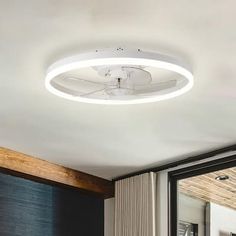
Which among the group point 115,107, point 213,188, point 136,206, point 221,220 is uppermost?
point 115,107

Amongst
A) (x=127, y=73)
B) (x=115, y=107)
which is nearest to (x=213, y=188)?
(x=115, y=107)

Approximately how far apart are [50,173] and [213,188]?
51.3 inches

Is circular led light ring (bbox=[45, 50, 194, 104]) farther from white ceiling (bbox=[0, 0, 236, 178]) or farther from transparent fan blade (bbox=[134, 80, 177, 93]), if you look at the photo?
transparent fan blade (bbox=[134, 80, 177, 93])

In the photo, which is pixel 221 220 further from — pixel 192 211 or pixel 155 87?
pixel 155 87

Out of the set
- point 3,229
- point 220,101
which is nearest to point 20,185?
point 3,229

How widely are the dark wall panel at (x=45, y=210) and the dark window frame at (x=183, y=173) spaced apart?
2.47 ft

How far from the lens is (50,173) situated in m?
4.43

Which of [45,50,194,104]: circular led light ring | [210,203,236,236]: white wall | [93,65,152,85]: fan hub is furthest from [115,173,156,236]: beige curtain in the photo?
[45,50,194,104]: circular led light ring

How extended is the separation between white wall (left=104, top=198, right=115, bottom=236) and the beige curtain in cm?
17

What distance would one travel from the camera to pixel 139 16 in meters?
2.21

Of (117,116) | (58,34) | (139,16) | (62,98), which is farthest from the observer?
(117,116)

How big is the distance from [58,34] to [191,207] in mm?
2428

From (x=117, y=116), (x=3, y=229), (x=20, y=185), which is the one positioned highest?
(x=117, y=116)

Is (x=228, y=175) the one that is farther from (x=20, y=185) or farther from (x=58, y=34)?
(x=58, y=34)
